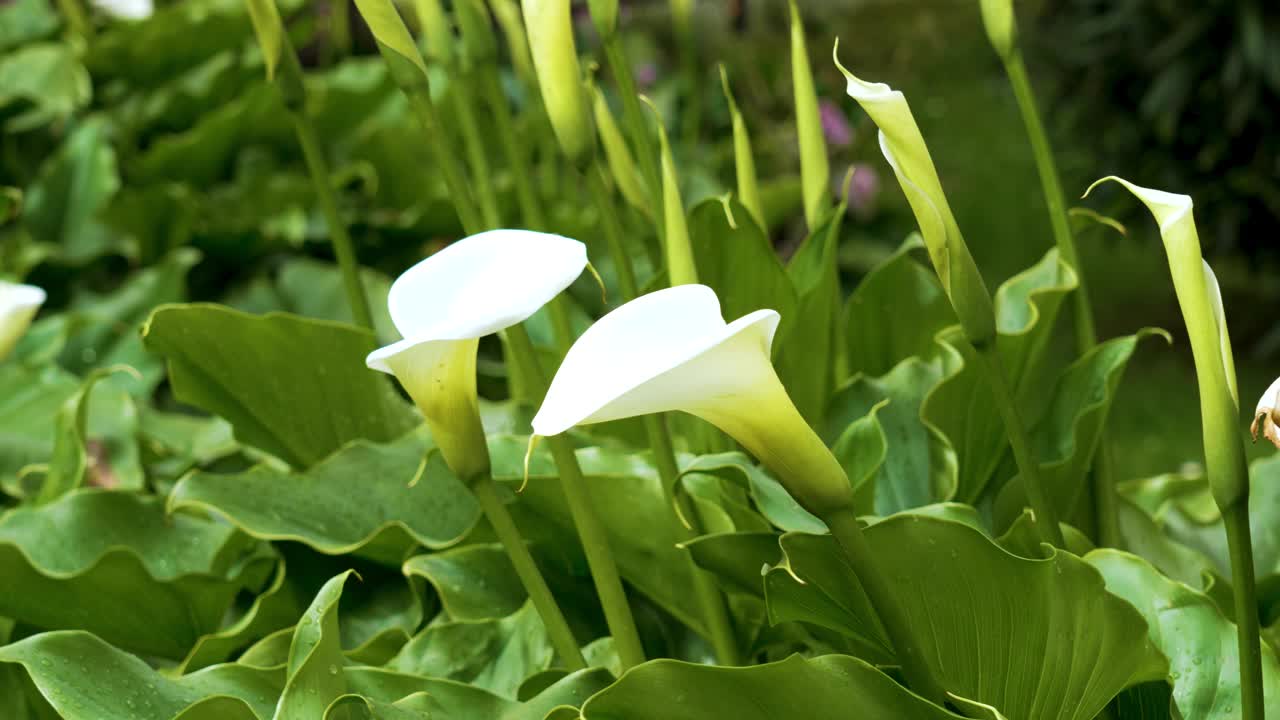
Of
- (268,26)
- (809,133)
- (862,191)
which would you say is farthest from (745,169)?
(862,191)

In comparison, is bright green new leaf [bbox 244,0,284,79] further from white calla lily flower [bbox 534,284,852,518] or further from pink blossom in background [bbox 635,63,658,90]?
pink blossom in background [bbox 635,63,658,90]

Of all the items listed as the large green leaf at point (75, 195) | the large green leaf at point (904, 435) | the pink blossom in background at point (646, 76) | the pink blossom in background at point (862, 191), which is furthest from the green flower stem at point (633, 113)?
the pink blossom in background at point (862, 191)

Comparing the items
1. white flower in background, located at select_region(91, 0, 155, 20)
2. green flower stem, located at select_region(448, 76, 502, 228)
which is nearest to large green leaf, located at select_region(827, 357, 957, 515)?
green flower stem, located at select_region(448, 76, 502, 228)

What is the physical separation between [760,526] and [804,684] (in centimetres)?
16

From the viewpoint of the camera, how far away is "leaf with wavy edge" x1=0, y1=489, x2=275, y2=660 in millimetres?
660

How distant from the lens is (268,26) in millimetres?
674

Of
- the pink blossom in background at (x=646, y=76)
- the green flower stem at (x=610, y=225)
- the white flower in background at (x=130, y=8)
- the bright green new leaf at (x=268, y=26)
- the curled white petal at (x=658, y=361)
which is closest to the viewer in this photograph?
the curled white petal at (x=658, y=361)

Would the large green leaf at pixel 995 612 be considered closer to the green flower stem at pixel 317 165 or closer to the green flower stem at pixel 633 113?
the green flower stem at pixel 633 113

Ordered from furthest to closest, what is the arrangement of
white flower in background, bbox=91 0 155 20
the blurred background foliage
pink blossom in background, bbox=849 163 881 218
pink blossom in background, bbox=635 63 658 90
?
pink blossom in background, bbox=849 163 881 218 → pink blossom in background, bbox=635 63 658 90 → white flower in background, bbox=91 0 155 20 → the blurred background foliage

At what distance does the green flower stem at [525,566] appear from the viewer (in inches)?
19.2

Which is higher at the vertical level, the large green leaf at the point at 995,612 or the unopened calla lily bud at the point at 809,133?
the unopened calla lily bud at the point at 809,133

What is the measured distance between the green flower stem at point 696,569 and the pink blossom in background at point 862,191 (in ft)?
5.81

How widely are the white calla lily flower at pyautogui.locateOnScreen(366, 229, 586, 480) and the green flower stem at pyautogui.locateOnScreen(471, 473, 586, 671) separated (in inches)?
0.4

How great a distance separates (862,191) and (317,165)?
170 centimetres
